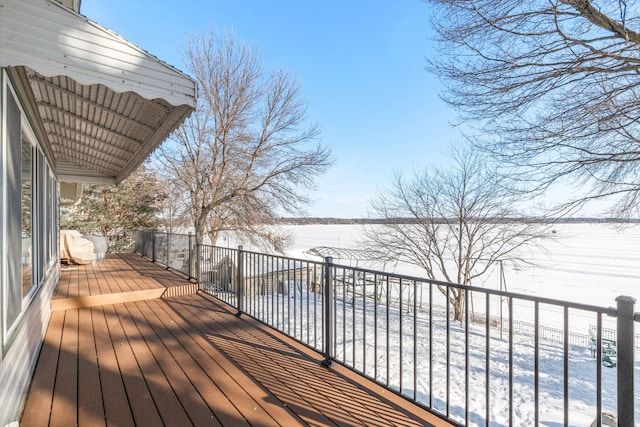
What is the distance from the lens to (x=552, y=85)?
5348 millimetres

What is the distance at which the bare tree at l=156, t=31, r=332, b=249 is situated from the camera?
1280cm

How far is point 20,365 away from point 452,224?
12290 millimetres

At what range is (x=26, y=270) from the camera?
2697mm

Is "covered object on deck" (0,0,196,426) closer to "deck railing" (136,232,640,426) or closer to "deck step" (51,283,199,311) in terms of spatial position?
"deck step" (51,283,199,311)

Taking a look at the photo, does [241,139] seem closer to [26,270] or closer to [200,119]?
[200,119]

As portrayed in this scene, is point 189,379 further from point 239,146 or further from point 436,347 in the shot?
point 239,146

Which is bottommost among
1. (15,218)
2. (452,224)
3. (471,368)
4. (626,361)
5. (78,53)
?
(471,368)

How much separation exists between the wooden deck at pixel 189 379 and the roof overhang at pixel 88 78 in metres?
2.15

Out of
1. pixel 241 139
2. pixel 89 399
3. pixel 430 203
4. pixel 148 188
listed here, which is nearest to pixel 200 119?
pixel 241 139

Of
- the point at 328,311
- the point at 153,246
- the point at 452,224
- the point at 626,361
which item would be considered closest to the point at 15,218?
the point at 328,311

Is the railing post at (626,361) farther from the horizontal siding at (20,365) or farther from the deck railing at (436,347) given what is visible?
the horizontal siding at (20,365)

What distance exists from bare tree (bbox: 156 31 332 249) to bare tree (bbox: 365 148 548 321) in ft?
12.3

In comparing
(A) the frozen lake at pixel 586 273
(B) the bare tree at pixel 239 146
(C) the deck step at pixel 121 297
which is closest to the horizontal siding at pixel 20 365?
(C) the deck step at pixel 121 297

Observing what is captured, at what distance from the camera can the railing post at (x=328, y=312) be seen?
9.23 feet
